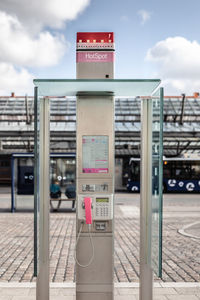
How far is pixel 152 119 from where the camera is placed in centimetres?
388

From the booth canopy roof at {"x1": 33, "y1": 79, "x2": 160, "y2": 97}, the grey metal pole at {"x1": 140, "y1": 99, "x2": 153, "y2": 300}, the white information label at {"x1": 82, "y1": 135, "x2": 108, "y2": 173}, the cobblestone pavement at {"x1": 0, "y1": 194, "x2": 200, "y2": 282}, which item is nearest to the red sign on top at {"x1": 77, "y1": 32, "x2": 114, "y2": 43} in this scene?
the booth canopy roof at {"x1": 33, "y1": 79, "x2": 160, "y2": 97}

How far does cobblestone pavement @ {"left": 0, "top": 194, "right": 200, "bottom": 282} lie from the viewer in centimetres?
564

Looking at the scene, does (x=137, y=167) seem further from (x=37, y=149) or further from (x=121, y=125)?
(x=37, y=149)

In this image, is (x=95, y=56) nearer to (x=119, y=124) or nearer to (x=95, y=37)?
(x=95, y=37)

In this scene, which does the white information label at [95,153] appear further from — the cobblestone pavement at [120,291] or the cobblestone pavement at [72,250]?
the cobblestone pavement at [72,250]

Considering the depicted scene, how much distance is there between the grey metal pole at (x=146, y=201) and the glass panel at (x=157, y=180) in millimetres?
121

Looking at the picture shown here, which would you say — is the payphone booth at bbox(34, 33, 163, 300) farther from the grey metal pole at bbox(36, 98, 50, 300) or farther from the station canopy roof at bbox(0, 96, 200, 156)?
the station canopy roof at bbox(0, 96, 200, 156)

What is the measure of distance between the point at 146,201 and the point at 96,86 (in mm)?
1341

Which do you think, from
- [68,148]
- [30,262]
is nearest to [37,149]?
[30,262]

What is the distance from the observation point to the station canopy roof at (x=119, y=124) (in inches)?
953

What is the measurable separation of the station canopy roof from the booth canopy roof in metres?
19.9

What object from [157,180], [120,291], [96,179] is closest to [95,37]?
[96,179]

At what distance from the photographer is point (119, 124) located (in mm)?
26766

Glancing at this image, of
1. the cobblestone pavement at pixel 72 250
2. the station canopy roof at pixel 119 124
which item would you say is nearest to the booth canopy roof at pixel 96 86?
the cobblestone pavement at pixel 72 250
